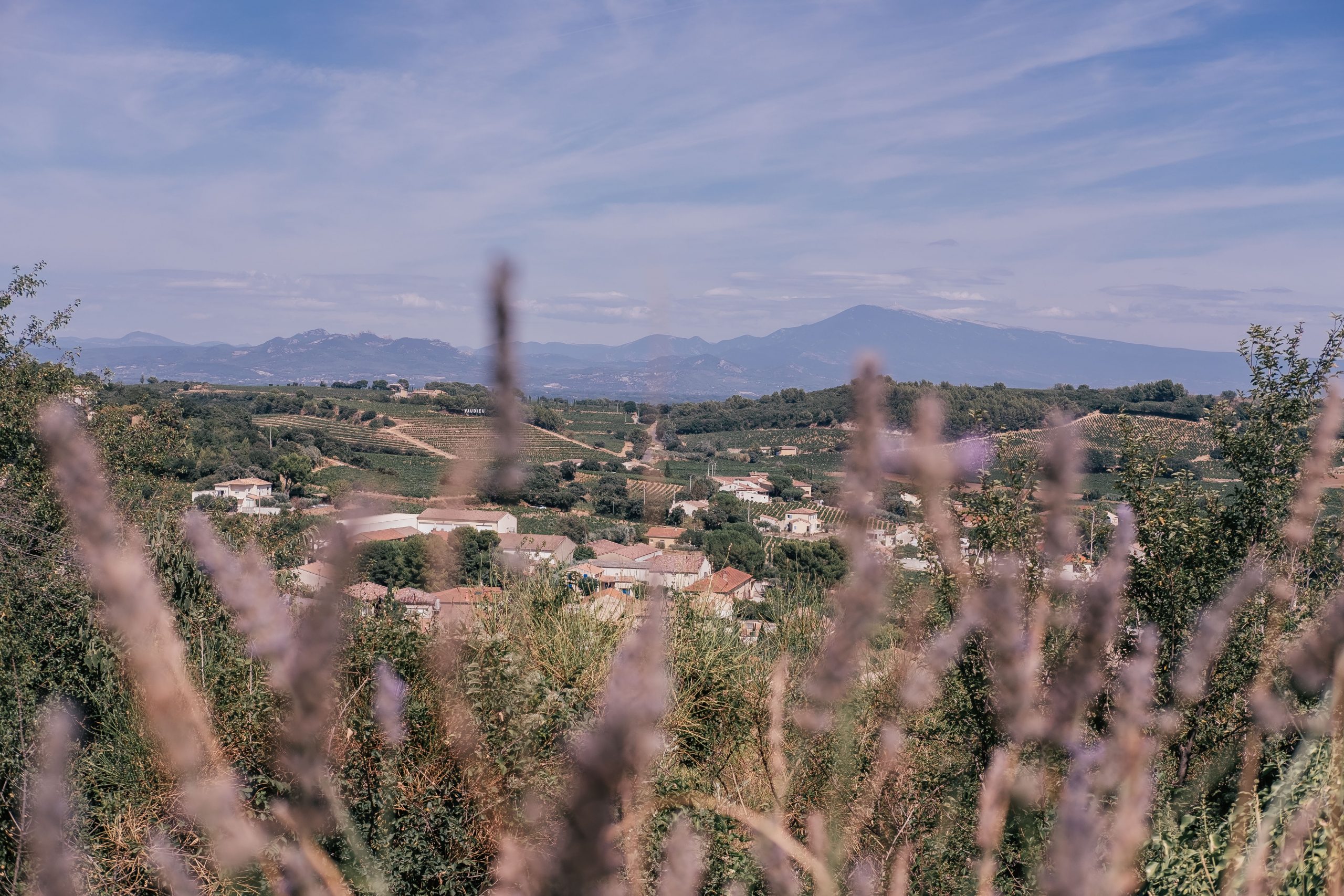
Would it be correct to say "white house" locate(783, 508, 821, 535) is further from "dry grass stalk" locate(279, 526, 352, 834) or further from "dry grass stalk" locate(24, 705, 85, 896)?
"dry grass stalk" locate(24, 705, 85, 896)

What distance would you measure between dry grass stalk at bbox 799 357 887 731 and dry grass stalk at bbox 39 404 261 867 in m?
0.46

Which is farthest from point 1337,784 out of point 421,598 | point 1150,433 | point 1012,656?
point 1150,433

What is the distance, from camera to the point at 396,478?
588 mm

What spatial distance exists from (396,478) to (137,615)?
0.19 m

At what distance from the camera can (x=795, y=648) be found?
5.91 m

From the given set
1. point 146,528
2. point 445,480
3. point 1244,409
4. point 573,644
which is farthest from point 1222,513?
point 146,528

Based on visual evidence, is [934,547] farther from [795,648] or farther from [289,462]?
[795,648]

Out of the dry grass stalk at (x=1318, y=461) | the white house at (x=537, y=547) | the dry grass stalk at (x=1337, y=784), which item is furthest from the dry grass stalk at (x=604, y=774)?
the dry grass stalk at (x=1318, y=461)

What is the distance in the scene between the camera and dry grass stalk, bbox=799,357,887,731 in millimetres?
647

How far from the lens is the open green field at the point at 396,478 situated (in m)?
0.53

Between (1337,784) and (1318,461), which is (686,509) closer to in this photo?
(1318,461)

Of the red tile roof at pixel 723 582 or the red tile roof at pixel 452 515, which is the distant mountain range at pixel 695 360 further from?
the red tile roof at pixel 723 582

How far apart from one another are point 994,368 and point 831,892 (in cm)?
411

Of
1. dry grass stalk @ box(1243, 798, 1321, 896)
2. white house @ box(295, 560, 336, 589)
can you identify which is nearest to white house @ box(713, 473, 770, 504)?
dry grass stalk @ box(1243, 798, 1321, 896)
